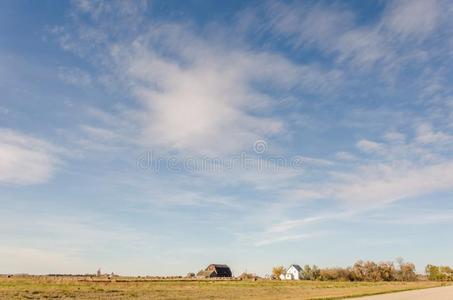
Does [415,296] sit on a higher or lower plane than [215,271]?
lower

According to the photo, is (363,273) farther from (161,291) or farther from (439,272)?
(161,291)

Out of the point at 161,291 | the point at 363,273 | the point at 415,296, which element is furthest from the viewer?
the point at 363,273

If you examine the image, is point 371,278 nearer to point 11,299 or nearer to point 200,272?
point 200,272

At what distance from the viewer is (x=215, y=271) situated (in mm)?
179875

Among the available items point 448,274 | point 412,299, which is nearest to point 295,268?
point 448,274

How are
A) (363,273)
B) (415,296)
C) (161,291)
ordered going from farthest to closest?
(363,273)
(161,291)
(415,296)

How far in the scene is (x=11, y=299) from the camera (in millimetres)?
34500

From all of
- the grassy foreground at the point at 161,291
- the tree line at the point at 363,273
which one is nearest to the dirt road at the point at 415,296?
the grassy foreground at the point at 161,291

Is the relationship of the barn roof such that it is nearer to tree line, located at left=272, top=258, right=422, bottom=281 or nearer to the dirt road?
tree line, located at left=272, top=258, right=422, bottom=281

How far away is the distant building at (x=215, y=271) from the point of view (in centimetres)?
17868

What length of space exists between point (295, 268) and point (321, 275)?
85.7ft

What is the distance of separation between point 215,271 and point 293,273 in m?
33.9

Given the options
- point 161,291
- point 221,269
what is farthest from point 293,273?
point 161,291

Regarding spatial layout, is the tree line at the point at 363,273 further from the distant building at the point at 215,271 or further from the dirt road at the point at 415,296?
the dirt road at the point at 415,296
